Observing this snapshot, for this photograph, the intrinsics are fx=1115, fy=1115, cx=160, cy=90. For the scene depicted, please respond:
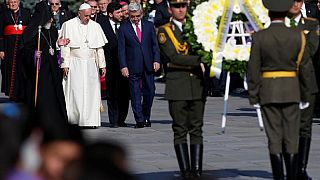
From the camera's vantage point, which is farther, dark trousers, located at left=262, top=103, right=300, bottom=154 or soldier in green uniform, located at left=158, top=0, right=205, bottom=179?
soldier in green uniform, located at left=158, top=0, right=205, bottom=179

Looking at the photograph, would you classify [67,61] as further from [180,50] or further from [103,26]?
[180,50]

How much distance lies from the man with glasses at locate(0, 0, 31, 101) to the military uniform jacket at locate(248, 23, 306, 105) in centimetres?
1124

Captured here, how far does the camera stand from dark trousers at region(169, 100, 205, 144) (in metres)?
10.4

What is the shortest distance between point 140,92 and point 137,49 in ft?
2.07

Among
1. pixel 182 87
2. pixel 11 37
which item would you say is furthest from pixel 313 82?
pixel 11 37

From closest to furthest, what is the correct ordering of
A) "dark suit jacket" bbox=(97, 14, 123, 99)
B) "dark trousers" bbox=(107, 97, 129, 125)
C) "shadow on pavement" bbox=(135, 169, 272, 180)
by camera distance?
"shadow on pavement" bbox=(135, 169, 272, 180) → "dark trousers" bbox=(107, 97, 129, 125) → "dark suit jacket" bbox=(97, 14, 123, 99)

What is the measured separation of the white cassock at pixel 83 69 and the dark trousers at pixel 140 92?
0.49 m

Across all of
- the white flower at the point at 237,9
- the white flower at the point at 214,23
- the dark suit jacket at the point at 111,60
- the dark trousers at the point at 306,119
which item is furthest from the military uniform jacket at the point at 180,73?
the dark suit jacket at the point at 111,60

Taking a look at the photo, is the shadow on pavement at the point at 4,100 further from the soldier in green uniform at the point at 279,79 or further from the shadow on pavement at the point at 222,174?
the soldier in green uniform at the point at 279,79

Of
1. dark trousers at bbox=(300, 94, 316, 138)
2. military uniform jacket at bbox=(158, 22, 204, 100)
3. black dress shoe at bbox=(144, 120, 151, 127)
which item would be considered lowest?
black dress shoe at bbox=(144, 120, 151, 127)

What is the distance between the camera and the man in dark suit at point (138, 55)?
16094 millimetres

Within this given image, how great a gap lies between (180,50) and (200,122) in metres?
0.70

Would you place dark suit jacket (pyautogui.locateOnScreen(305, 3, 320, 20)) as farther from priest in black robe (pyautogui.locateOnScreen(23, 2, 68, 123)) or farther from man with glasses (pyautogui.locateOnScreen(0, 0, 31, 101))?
man with glasses (pyautogui.locateOnScreen(0, 0, 31, 101))

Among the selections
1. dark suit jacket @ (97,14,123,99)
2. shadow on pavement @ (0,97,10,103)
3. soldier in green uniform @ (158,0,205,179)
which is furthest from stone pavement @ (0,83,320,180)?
shadow on pavement @ (0,97,10,103)
